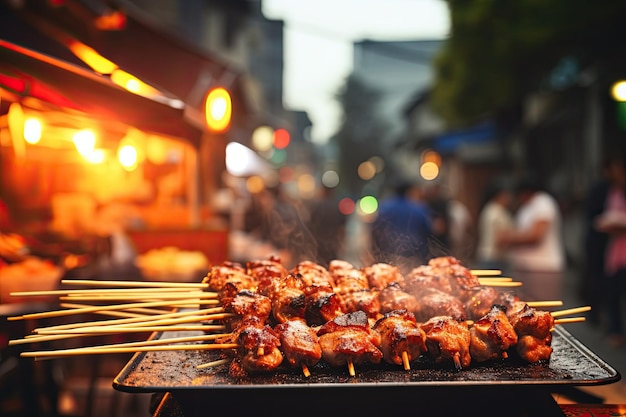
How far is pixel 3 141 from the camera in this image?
27.5ft

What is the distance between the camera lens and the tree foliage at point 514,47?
11609 mm

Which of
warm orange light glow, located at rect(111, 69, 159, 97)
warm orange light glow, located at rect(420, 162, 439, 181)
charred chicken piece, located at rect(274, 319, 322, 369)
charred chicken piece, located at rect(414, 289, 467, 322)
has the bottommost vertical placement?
charred chicken piece, located at rect(274, 319, 322, 369)

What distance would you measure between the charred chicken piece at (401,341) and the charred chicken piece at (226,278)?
99 centimetres

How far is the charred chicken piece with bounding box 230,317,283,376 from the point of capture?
8.39ft

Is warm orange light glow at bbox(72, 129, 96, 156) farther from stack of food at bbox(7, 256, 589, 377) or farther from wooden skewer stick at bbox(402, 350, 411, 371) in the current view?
wooden skewer stick at bbox(402, 350, 411, 371)

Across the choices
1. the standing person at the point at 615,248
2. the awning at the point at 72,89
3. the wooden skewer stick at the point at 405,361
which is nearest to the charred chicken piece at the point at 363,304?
the wooden skewer stick at the point at 405,361

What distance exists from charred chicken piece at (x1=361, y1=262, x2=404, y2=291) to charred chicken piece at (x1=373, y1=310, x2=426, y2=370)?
778 mm

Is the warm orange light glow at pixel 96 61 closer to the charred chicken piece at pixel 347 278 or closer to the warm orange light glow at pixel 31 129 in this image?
the warm orange light glow at pixel 31 129

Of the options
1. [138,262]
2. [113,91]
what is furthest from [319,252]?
[113,91]

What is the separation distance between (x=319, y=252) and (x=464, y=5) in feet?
23.7

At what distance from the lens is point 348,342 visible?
2.65 m

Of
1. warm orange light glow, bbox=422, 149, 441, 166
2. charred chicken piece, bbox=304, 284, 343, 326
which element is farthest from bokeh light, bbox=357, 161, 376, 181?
charred chicken piece, bbox=304, 284, 343, 326

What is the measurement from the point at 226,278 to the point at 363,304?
33.4 inches

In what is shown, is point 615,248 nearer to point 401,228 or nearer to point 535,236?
point 535,236
